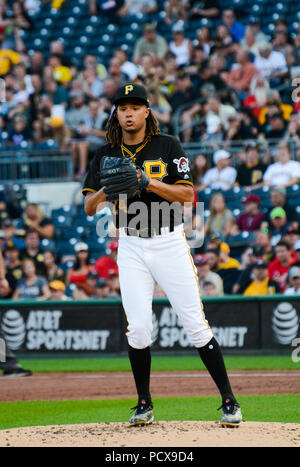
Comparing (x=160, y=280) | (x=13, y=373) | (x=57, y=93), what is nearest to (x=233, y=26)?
(x=57, y=93)

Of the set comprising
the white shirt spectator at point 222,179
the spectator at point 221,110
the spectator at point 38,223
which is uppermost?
the spectator at point 221,110

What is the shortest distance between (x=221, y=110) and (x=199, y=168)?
1.19 m

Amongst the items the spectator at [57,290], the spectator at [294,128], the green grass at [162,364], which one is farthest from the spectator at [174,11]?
the green grass at [162,364]

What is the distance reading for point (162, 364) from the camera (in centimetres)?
972

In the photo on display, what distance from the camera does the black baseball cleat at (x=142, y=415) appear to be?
5.01 meters

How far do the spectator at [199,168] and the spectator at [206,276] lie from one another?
8.26ft

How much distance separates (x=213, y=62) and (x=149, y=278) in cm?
1000

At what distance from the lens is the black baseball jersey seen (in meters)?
4.88

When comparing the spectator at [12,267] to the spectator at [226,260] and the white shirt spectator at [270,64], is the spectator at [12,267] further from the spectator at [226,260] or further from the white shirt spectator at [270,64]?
the white shirt spectator at [270,64]

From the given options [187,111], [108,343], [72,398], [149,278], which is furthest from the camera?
[187,111]

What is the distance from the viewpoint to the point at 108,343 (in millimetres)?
10750

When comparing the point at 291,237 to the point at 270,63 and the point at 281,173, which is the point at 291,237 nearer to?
the point at 281,173
